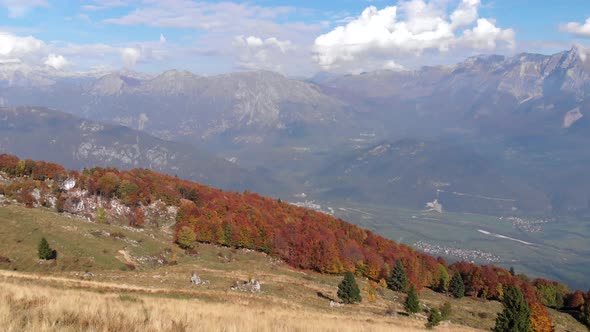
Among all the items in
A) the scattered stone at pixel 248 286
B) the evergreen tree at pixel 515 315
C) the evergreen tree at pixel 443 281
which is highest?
the evergreen tree at pixel 515 315

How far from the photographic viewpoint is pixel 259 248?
96.9 meters

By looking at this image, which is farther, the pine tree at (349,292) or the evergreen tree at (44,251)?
the evergreen tree at (44,251)

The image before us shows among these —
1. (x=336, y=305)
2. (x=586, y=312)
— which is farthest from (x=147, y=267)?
(x=586, y=312)

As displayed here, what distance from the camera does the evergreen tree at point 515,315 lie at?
107ft

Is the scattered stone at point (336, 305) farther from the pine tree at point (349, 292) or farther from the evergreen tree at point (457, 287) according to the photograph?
the evergreen tree at point (457, 287)

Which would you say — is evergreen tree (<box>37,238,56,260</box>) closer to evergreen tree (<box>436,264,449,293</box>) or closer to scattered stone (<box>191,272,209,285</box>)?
scattered stone (<box>191,272,209,285</box>)

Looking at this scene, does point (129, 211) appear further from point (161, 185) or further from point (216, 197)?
point (216, 197)

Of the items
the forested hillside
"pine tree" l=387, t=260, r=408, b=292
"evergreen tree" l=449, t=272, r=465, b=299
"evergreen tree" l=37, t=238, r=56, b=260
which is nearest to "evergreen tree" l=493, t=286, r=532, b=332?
"pine tree" l=387, t=260, r=408, b=292

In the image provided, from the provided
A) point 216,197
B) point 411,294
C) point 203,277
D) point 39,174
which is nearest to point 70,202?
point 39,174

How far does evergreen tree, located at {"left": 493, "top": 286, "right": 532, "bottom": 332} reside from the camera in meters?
32.7

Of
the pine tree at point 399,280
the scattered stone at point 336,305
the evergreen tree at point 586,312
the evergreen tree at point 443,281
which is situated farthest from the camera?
the evergreen tree at point 443,281

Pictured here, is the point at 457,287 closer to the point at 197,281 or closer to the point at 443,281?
the point at 443,281

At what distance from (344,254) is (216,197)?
1874 inches

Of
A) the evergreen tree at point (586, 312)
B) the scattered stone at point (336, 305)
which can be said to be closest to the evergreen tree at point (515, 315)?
the scattered stone at point (336, 305)
